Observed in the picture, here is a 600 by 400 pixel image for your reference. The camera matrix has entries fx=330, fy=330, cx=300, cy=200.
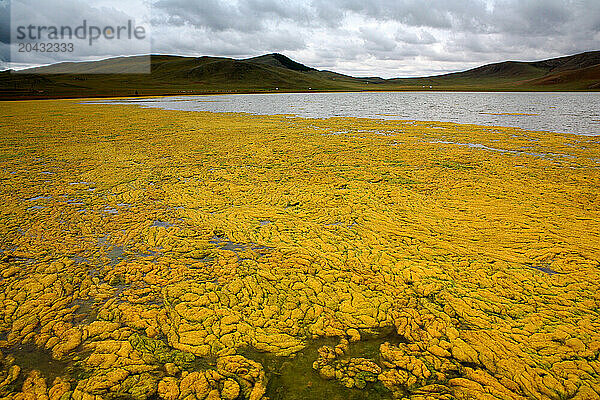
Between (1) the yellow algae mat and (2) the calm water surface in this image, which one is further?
(2) the calm water surface

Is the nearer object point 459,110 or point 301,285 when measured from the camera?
point 301,285

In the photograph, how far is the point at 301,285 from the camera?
4.41 metres

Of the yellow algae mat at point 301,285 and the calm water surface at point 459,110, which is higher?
the calm water surface at point 459,110

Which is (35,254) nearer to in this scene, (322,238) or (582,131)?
(322,238)

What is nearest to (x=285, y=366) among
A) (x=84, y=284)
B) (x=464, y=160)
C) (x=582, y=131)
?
(x=84, y=284)

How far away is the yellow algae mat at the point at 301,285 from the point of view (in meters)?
3.02

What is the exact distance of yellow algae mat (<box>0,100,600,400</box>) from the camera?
9.90ft

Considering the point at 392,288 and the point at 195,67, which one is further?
the point at 195,67

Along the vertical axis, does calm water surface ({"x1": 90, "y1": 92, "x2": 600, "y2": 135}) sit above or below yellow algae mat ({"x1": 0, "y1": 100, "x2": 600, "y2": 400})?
above

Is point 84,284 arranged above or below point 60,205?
below

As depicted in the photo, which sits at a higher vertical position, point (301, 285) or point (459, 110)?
point (459, 110)

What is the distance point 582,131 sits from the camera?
17.9m

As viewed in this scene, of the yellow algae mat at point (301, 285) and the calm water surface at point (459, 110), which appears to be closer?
the yellow algae mat at point (301, 285)

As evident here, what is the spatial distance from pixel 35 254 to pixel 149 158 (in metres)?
7.12
